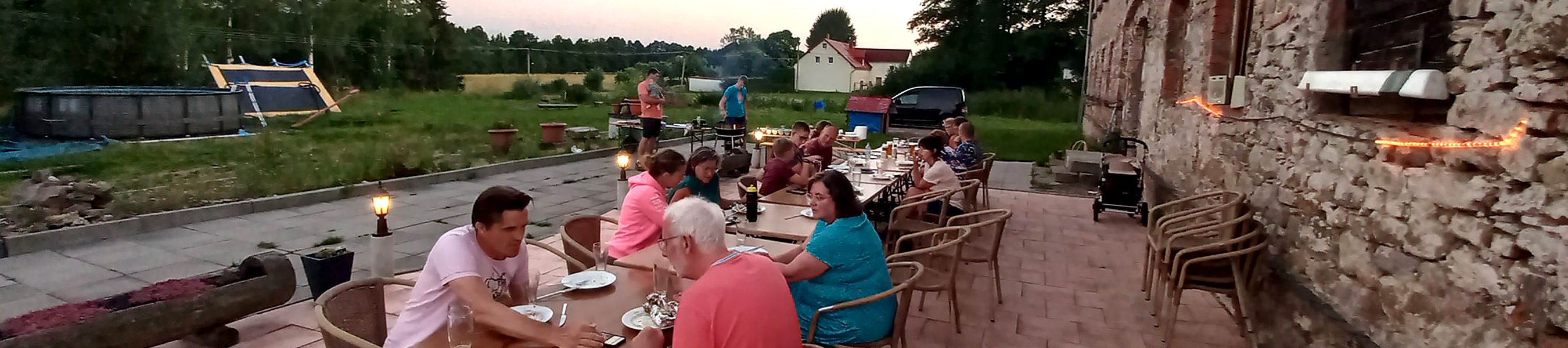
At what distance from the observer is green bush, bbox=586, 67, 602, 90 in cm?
2761

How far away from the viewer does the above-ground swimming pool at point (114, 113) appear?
1136 centimetres

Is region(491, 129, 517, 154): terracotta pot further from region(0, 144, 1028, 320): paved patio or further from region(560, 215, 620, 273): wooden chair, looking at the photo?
region(560, 215, 620, 273): wooden chair

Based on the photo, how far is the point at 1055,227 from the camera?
710 cm

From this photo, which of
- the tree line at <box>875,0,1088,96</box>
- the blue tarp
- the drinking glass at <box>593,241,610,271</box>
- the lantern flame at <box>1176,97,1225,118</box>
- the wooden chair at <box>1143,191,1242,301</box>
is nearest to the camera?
the drinking glass at <box>593,241,610,271</box>

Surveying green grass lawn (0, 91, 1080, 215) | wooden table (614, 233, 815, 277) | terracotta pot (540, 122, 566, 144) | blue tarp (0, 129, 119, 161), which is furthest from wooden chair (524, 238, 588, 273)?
blue tarp (0, 129, 119, 161)

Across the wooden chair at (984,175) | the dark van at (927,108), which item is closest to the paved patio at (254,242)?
the wooden chair at (984,175)

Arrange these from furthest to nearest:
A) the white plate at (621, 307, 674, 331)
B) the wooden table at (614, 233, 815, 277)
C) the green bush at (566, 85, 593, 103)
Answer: the green bush at (566, 85, 593, 103), the wooden table at (614, 233, 815, 277), the white plate at (621, 307, 674, 331)

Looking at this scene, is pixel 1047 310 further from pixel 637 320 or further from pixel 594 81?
pixel 594 81

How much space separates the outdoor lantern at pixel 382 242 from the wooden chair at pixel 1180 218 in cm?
434

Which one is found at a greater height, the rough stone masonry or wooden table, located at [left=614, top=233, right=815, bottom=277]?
the rough stone masonry

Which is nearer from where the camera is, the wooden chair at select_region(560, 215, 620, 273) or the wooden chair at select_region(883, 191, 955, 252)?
the wooden chair at select_region(560, 215, 620, 273)

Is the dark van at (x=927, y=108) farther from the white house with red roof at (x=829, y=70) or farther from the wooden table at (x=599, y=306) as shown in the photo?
the white house with red roof at (x=829, y=70)

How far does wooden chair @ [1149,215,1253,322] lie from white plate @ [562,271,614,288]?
2.84 meters

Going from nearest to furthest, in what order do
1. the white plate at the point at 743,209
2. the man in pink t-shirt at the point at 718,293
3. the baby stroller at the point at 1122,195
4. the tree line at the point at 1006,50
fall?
the man in pink t-shirt at the point at 718,293
the white plate at the point at 743,209
the baby stroller at the point at 1122,195
the tree line at the point at 1006,50
